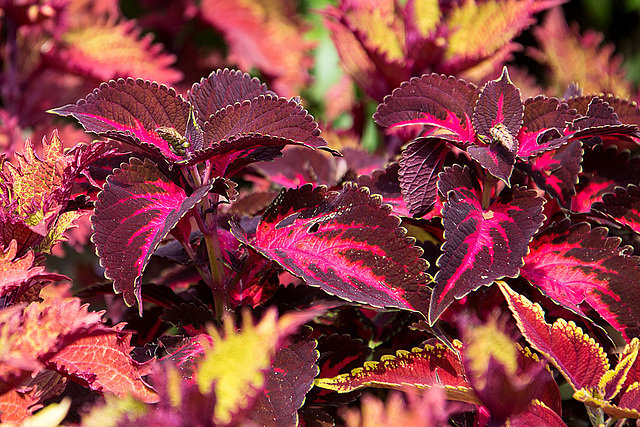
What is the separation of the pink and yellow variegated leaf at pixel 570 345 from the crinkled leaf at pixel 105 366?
310mm

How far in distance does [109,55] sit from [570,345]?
3.23ft

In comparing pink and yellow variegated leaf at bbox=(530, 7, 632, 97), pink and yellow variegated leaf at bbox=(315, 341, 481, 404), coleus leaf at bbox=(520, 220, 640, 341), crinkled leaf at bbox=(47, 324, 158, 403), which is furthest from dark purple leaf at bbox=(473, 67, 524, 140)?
pink and yellow variegated leaf at bbox=(530, 7, 632, 97)

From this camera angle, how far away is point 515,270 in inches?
19.7

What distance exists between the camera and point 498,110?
1.96 feet

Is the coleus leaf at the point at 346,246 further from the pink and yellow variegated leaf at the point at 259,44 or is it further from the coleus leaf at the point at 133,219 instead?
the pink and yellow variegated leaf at the point at 259,44

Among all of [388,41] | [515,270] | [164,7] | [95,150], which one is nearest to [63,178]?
[95,150]

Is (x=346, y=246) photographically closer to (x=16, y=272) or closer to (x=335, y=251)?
(x=335, y=251)

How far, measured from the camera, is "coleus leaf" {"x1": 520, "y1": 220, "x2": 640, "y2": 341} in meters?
0.55

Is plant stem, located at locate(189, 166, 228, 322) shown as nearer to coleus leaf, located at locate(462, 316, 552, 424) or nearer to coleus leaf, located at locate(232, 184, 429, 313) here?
coleus leaf, located at locate(232, 184, 429, 313)

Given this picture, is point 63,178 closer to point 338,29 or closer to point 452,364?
point 452,364

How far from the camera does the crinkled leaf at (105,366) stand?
46cm

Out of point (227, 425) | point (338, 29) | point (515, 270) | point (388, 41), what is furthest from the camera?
point (338, 29)

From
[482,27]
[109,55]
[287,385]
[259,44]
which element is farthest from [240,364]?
[259,44]

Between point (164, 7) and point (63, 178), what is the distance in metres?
1.16
